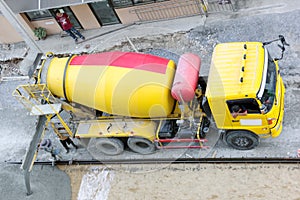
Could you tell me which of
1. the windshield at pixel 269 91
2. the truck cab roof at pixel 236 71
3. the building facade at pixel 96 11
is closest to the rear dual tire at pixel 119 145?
the truck cab roof at pixel 236 71

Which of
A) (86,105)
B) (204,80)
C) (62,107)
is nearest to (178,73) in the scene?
(204,80)

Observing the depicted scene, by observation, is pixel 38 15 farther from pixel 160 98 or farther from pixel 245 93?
pixel 245 93

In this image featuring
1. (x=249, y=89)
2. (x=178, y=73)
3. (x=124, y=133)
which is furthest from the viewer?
(x=124, y=133)

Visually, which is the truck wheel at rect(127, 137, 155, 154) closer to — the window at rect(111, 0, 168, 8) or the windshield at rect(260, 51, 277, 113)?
the windshield at rect(260, 51, 277, 113)

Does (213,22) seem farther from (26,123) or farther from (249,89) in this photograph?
(26,123)

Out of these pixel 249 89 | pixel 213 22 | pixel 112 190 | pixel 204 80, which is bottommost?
pixel 112 190

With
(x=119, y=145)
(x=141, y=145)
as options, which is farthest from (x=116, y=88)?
(x=141, y=145)
